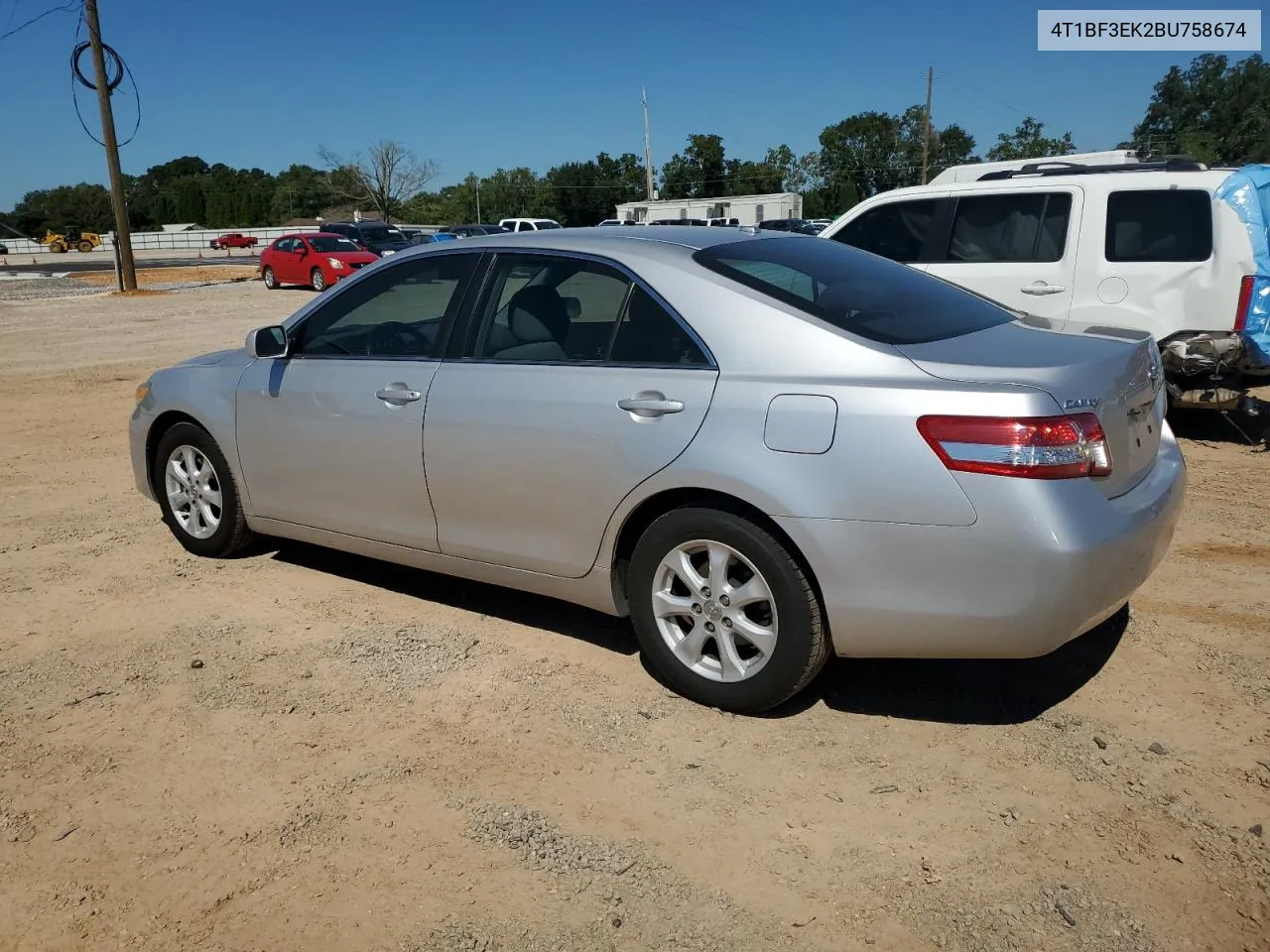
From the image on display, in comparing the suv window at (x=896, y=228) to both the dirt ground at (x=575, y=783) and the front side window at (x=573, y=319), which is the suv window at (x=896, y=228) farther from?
the front side window at (x=573, y=319)

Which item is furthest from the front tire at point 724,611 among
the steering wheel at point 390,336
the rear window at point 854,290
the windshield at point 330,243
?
the windshield at point 330,243

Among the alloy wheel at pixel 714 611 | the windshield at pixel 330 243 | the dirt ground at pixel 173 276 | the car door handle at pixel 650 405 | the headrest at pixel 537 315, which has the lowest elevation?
the alloy wheel at pixel 714 611

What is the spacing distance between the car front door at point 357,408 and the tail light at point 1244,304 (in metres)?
5.30

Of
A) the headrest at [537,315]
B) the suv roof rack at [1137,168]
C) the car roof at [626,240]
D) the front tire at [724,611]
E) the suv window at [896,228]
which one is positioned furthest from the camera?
the suv window at [896,228]

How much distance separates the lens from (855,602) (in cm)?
325

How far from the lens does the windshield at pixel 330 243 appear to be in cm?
2808

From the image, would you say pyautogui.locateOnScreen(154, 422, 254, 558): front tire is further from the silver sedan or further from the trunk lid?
the trunk lid

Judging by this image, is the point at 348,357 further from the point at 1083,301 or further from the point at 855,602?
the point at 1083,301

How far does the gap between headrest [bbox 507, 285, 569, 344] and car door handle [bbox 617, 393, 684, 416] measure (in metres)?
0.56

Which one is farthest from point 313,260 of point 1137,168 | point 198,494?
point 198,494

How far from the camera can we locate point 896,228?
332 inches

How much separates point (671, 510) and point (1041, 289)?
200 inches

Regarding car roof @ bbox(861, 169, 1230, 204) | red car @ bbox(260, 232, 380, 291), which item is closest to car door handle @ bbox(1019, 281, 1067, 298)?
car roof @ bbox(861, 169, 1230, 204)

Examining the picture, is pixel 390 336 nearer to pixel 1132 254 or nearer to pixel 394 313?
pixel 394 313
